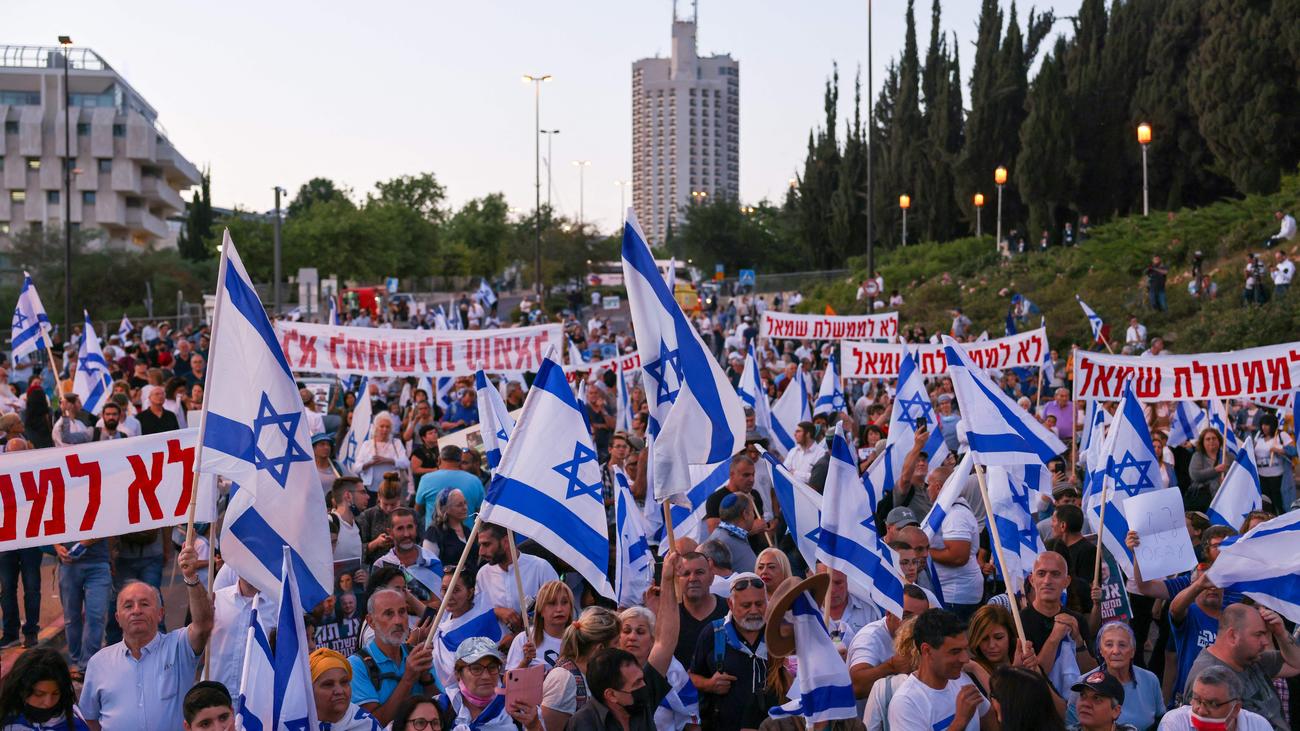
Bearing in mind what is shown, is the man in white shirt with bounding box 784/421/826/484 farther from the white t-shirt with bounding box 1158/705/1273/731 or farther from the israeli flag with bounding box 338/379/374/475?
the white t-shirt with bounding box 1158/705/1273/731

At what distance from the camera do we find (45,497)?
676 centimetres

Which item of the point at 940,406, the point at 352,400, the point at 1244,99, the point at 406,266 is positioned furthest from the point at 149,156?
the point at 940,406

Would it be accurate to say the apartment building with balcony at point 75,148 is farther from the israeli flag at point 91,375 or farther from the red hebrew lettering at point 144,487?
the red hebrew lettering at point 144,487

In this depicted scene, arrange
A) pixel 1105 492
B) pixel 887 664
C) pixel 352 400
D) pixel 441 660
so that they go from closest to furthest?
1. pixel 887 664
2. pixel 441 660
3. pixel 1105 492
4. pixel 352 400

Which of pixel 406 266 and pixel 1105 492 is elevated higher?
pixel 406 266

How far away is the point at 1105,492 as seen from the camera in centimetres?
852

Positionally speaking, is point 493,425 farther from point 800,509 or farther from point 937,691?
point 937,691

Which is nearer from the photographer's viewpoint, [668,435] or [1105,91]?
[668,435]

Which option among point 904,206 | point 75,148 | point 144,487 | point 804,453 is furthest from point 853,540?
point 75,148

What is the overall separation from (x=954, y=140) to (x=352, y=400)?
132ft

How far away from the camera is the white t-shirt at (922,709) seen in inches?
216

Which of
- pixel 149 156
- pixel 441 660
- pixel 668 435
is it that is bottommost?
pixel 441 660

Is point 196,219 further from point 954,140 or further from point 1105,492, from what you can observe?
point 1105,492

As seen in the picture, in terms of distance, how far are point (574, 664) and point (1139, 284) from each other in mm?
31864
